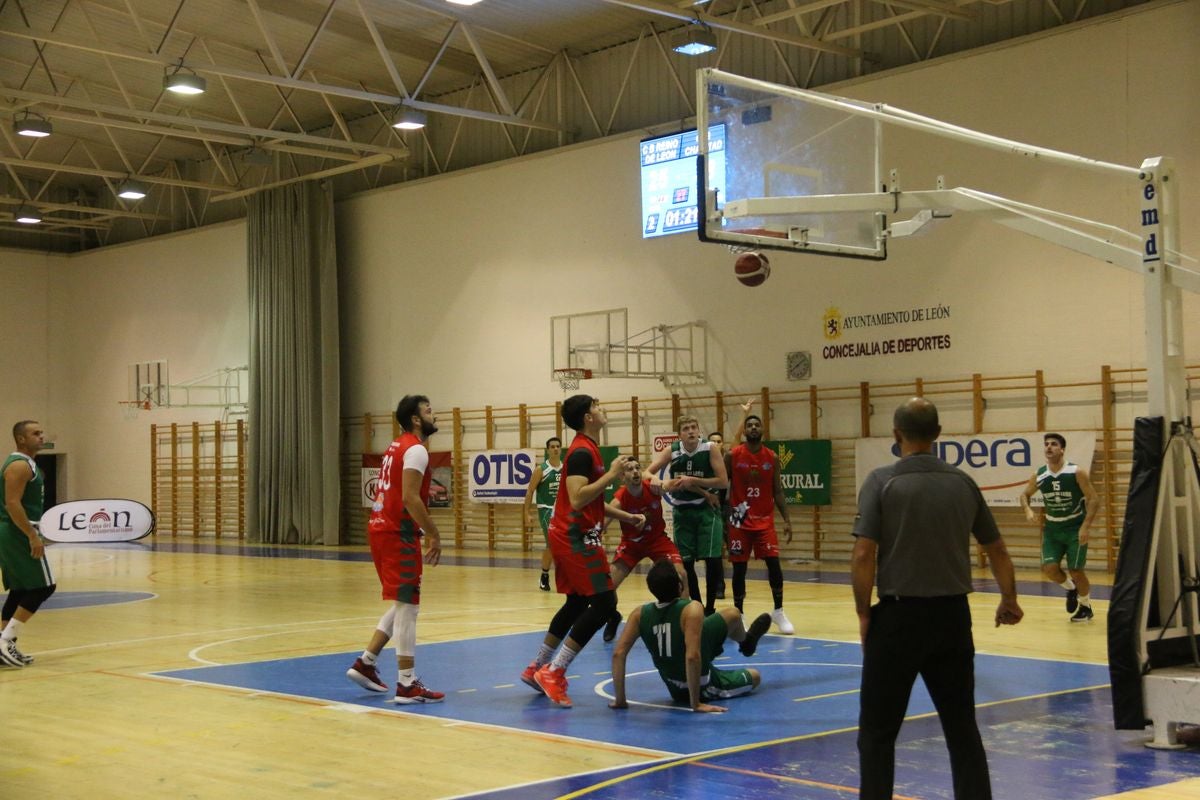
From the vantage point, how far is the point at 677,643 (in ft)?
25.3

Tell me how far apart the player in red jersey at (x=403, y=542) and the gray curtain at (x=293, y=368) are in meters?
18.6

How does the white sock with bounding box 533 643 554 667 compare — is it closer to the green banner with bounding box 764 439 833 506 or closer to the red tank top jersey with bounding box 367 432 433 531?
the red tank top jersey with bounding box 367 432 433 531

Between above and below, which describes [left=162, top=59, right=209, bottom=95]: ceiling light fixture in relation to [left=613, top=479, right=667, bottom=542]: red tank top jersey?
above

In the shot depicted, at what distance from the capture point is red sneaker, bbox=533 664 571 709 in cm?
795

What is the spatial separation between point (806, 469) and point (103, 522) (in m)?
17.0

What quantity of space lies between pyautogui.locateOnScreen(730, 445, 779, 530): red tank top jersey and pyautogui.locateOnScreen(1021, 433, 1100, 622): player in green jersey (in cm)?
233

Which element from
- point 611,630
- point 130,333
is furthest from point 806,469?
point 130,333

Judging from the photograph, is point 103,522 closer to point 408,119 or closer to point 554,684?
point 408,119

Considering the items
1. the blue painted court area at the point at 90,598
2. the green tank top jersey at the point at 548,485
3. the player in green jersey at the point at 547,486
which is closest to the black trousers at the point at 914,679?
the player in green jersey at the point at 547,486

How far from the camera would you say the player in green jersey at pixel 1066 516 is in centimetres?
1197

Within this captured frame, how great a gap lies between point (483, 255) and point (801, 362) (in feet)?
23.5

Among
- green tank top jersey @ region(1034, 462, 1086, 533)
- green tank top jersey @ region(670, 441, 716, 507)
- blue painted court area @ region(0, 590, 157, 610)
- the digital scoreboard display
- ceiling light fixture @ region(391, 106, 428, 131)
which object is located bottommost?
blue painted court area @ region(0, 590, 157, 610)

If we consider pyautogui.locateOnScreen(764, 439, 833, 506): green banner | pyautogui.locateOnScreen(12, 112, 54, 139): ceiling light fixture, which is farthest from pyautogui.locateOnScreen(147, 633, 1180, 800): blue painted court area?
pyautogui.locateOnScreen(12, 112, 54, 139): ceiling light fixture

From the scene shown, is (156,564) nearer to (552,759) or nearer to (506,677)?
(506,677)
